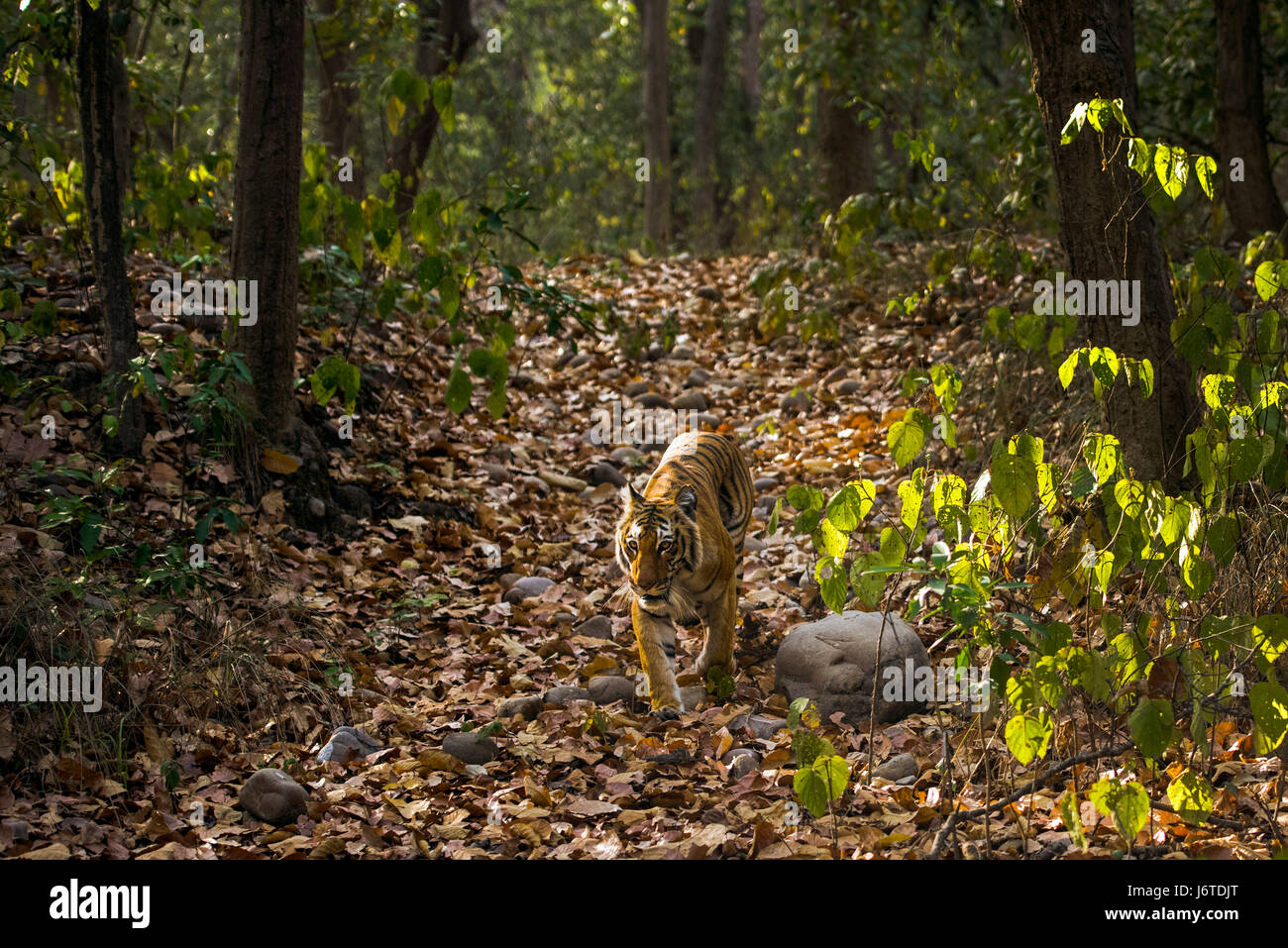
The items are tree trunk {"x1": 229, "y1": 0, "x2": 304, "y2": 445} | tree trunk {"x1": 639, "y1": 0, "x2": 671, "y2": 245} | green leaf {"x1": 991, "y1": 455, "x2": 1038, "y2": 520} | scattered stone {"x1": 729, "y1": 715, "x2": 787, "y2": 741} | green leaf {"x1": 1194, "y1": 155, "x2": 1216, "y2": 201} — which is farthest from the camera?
tree trunk {"x1": 639, "y1": 0, "x2": 671, "y2": 245}

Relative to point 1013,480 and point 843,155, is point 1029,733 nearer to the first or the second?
point 1013,480

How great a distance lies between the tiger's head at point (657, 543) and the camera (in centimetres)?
467

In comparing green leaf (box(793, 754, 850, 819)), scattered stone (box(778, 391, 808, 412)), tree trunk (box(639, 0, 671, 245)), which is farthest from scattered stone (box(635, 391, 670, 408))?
tree trunk (box(639, 0, 671, 245))

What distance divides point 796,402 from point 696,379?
111cm

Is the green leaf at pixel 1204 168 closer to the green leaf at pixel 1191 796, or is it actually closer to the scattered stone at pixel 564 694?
the green leaf at pixel 1191 796

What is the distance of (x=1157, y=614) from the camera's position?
420 centimetres

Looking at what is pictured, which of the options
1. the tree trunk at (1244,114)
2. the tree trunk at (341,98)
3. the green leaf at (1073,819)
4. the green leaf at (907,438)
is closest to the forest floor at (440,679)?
the green leaf at (1073,819)

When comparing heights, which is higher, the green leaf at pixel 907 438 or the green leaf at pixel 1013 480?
the green leaf at pixel 907 438

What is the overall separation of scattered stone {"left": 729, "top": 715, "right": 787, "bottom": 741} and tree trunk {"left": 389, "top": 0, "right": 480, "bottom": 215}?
660cm

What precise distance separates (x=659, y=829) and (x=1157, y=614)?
2112mm

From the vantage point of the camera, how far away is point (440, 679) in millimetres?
5180

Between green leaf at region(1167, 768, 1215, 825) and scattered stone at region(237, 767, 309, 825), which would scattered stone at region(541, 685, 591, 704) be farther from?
green leaf at region(1167, 768, 1215, 825)

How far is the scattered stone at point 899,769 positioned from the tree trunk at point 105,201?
4.10 metres

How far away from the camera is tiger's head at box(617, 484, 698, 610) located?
467 centimetres
